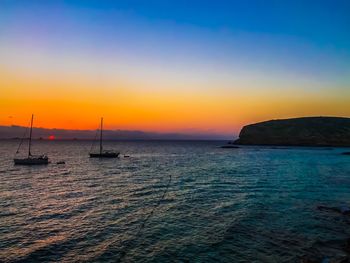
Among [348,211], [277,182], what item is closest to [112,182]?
[277,182]

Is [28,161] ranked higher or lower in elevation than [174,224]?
lower

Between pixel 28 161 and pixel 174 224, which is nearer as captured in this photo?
pixel 174 224

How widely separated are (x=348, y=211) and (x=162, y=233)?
18.2m

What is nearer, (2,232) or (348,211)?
(2,232)

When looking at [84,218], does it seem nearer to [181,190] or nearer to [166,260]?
[166,260]

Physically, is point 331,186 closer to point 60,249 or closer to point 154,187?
point 154,187

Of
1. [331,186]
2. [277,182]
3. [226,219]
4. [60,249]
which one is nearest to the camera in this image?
[60,249]

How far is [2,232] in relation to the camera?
2345cm

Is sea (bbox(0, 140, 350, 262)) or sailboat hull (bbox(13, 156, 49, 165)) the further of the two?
sailboat hull (bbox(13, 156, 49, 165))

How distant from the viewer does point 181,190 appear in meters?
43.6

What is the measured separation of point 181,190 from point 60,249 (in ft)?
82.1

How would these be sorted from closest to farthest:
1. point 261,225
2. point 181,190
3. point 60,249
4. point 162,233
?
point 60,249 < point 162,233 < point 261,225 < point 181,190

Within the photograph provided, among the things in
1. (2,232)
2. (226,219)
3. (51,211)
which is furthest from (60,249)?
(226,219)

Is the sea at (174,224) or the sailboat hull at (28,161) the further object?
the sailboat hull at (28,161)
